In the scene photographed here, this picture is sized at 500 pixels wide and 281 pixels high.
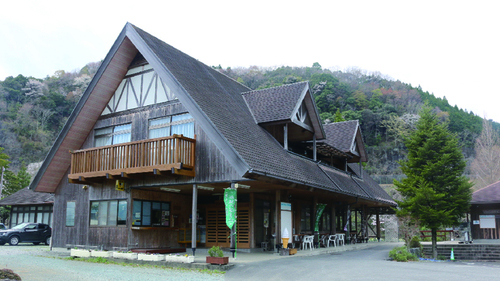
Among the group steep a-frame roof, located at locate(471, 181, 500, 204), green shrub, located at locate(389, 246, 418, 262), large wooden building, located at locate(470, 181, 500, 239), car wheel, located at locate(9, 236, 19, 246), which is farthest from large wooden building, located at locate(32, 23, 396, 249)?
large wooden building, located at locate(470, 181, 500, 239)

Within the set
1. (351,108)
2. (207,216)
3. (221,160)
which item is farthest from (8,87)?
(221,160)

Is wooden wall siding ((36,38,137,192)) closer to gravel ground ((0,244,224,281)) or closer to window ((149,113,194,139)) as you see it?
window ((149,113,194,139))

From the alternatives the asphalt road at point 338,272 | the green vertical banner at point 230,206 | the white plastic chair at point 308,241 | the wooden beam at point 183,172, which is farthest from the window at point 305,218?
the wooden beam at point 183,172

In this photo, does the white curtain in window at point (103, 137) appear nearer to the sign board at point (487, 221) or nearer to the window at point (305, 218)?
the window at point (305, 218)

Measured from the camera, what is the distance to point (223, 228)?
59.6 feet

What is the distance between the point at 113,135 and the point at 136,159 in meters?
3.45

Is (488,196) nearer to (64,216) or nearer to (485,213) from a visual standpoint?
(485,213)

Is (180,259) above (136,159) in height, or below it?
below

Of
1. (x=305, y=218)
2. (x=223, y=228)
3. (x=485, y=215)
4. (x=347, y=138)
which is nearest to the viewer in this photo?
A: (x=223, y=228)

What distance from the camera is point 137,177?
590 inches

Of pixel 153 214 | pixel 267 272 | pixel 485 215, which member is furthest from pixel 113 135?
pixel 485 215

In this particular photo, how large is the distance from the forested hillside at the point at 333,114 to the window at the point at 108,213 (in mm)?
45612

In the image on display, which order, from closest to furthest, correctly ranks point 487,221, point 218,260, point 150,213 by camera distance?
point 218,260
point 150,213
point 487,221

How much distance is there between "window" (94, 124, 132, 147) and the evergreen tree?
12.6 m
